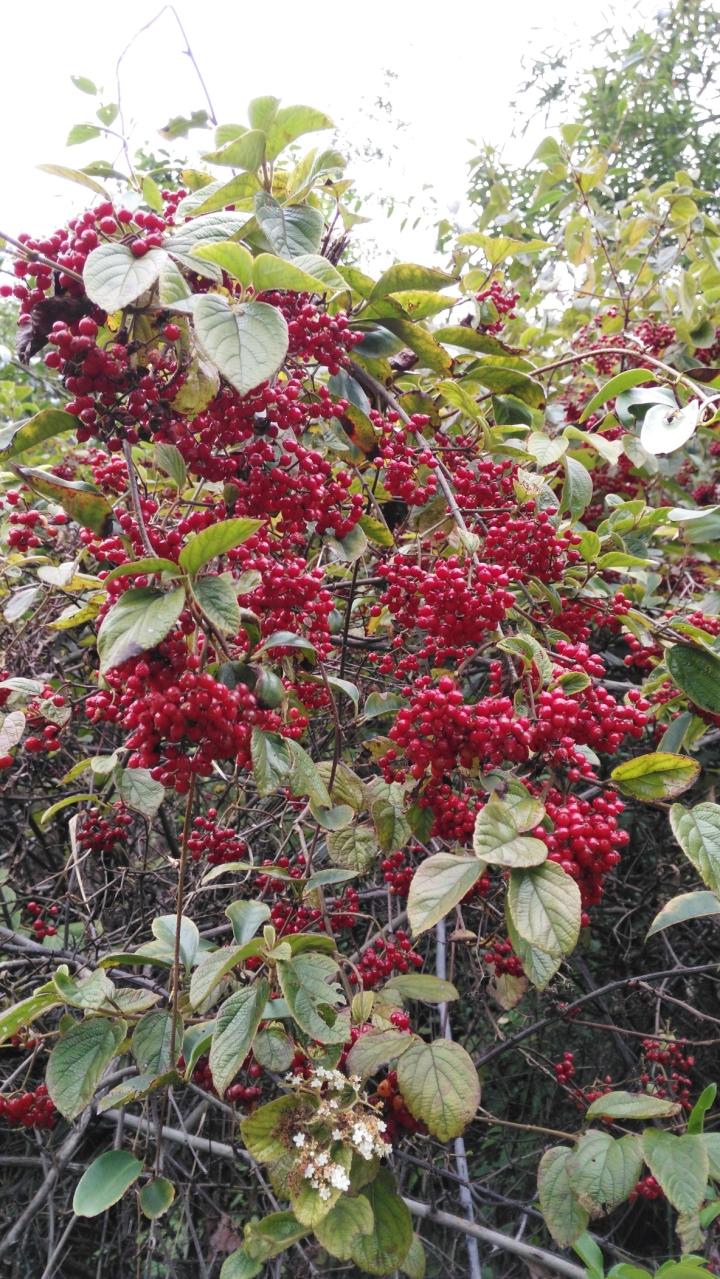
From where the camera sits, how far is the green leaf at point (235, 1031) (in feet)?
3.59

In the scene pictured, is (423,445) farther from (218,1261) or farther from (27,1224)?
(218,1261)

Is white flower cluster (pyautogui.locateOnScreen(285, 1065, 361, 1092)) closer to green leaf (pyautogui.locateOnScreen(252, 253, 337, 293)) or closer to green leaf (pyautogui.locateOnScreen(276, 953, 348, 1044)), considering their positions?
green leaf (pyautogui.locateOnScreen(276, 953, 348, 1044))

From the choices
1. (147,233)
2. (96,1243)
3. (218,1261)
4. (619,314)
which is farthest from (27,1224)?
(619,314)

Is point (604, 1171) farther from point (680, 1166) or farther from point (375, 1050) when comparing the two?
point (375, 1050)

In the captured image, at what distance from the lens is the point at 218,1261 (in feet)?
7.51

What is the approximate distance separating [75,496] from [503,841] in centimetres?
99

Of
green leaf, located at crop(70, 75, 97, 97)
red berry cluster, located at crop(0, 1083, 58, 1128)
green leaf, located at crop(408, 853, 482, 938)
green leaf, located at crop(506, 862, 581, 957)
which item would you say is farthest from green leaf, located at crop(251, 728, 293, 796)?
Answer: green leaf, located at crop(70, 75, 97, 97)

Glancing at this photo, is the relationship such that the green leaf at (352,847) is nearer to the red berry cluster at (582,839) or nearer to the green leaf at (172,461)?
the red berry cluster at (582,839)

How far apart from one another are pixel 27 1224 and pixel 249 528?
1976 mm

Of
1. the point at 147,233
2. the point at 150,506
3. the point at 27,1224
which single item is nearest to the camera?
the point at 147,233

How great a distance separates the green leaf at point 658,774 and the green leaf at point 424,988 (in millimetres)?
443

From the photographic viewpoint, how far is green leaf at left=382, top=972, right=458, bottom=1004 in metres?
1.34

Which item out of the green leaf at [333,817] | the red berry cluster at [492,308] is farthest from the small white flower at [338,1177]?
the red berry cluster at [492,308]

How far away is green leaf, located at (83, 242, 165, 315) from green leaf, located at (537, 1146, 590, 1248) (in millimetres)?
1570
